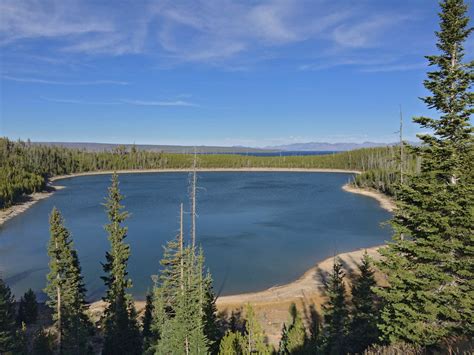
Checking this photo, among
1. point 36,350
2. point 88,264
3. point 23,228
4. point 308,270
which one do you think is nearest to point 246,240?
point 308,270

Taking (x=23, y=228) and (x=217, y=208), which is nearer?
(x=23, y=228)

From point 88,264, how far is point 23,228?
33238mm

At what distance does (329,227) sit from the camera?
70.2 meters

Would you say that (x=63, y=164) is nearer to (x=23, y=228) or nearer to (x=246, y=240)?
(x=23, y=228)

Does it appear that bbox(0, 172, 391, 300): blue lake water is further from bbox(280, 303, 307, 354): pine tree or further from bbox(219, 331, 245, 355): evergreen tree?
bbox(280, 303, 307, 354): pine tree

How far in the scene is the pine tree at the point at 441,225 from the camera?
12.8 metres

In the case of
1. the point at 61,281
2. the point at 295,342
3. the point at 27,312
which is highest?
the point at 61,281

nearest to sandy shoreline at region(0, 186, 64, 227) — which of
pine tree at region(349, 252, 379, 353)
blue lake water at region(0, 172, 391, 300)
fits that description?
blue lake water at region(0, 172, 391, 300)

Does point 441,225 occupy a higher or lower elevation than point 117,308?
higher

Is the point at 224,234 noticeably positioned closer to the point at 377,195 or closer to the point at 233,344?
the point at 233,344

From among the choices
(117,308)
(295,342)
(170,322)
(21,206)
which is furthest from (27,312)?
(21,206)

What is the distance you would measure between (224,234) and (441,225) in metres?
52.9

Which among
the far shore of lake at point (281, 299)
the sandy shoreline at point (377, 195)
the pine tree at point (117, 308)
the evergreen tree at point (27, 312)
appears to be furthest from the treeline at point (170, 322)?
the sandy shoreline at point (377, 195)

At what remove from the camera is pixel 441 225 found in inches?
522
